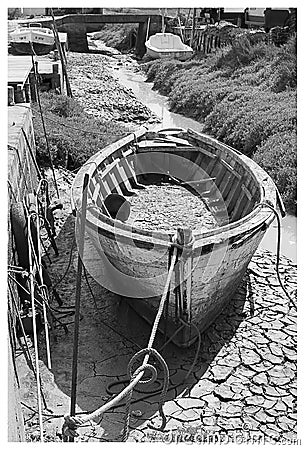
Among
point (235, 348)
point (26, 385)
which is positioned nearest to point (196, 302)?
point (235, 348)

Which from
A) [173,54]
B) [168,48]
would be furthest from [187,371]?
[168,48]

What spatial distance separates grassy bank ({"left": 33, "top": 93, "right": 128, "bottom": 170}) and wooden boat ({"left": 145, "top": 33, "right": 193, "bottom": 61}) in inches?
306

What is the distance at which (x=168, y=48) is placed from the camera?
22.4 m

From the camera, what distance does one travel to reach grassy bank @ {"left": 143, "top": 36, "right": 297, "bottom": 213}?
10711 millimetres

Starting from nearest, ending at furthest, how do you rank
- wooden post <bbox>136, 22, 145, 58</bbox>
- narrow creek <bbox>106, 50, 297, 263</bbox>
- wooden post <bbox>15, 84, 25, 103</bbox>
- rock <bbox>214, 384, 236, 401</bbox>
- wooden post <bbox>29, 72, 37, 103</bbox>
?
1. rock <bbox>214, 384, 236, 401</bbox>
2. narrow creek <bbox>106, 50, 297, 263</bbox>
3. wooden post <bbox>15, 84, 25, 103</bbox>
4. wooden post <bbox>29, 72, 37, 103</bbox>
5. wooden post <bbox>136, 22, 145, 58</bbox>

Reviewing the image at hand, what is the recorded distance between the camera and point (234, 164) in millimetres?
7449

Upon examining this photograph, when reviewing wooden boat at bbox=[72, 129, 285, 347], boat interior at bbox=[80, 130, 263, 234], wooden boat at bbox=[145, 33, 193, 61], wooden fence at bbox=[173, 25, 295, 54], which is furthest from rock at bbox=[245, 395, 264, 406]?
wooden boat at bbox=[145, 33, 193, 61]

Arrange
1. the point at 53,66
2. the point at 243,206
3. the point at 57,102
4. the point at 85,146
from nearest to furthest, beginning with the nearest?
1. the point at 243,206
2. the point at 85,146
3. the point at 57,102
4. the point at 53,66

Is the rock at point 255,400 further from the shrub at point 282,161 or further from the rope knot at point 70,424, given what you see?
the shrub at point 282,161

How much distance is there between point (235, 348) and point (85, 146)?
593cm

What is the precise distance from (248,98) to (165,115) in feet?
10.1

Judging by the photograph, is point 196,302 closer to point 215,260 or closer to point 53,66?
point 215,260

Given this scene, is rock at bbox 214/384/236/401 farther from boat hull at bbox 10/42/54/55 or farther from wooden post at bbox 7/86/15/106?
boat hull at bbox 10/42/54/55

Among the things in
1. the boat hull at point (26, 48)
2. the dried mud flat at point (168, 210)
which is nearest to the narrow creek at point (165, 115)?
the dried mud flat at point (168, 210)
